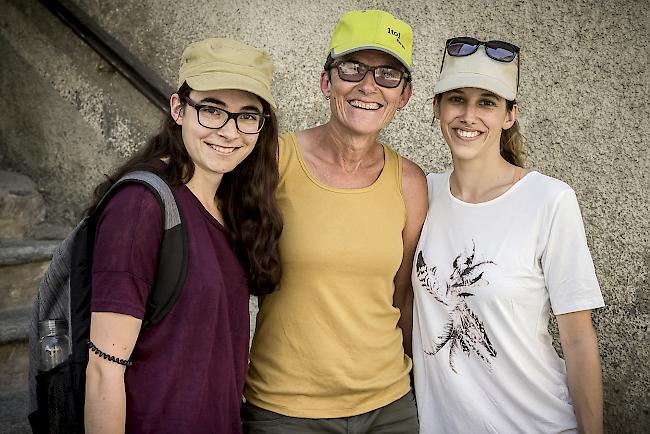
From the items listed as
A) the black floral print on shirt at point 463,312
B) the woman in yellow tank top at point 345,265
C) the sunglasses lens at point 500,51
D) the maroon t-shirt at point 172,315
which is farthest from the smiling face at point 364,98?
the maroon t-shirt at point 172,315

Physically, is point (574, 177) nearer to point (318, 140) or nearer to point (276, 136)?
point (318, 140)

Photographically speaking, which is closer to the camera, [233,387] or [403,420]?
[233,387]

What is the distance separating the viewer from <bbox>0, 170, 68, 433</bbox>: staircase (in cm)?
316

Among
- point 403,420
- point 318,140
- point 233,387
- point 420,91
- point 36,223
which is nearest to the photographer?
point 233,387

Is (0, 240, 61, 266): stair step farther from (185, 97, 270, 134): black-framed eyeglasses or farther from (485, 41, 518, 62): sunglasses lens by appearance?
(485, 41, 518, 62): sunglasses lens

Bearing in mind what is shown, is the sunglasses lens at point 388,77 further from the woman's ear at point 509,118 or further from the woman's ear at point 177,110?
the woman's ear at point 177,110

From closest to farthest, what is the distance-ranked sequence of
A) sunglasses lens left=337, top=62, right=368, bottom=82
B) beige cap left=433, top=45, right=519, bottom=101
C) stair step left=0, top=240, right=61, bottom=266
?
beige cap left=433, top=45, right=519, bottom=101 < sunglasses lens left=337, top=62, right=368, bottom=82 < stair step left=0, top=240, right=61, bottom=266

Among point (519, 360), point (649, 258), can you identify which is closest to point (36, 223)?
point (519, 360)

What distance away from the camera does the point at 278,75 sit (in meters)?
3.63

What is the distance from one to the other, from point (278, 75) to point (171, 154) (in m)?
1.81

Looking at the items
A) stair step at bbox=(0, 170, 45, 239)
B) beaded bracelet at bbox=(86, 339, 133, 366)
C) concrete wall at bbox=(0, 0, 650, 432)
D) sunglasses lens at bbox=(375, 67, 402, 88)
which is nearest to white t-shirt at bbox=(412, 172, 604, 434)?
sunglasses lens at bbox=(375, 67, 402, 88)

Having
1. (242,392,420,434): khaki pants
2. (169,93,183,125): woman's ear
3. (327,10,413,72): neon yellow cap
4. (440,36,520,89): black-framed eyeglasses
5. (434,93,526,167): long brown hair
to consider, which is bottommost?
(242,392,420,434): khaki pants

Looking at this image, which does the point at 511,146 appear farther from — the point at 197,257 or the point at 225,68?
the point at 197,257

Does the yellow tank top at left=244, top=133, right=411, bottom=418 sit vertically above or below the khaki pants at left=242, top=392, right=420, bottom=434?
above
